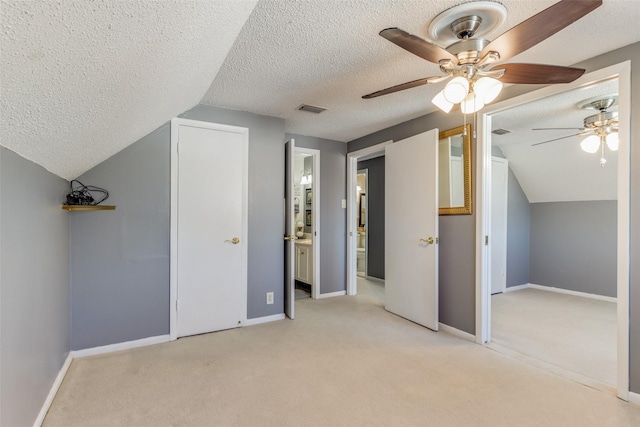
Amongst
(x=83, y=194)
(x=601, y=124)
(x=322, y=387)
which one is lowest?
(x=322, y=387)

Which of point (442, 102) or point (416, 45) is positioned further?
point (442, 102)

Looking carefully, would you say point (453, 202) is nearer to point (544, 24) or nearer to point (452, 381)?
point (452, 381)

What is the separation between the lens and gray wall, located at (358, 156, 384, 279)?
18.4ft

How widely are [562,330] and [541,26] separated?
3038 millimetres

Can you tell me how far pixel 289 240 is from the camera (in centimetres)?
350

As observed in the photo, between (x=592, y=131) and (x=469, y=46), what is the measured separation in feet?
8.16

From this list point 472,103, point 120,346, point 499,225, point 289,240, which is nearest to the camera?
point 472,103

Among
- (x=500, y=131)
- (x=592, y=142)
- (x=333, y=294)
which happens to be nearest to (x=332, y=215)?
(x=333, y=294)

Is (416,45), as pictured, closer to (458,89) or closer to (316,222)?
(458,89)

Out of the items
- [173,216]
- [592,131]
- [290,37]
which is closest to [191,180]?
[173,216]

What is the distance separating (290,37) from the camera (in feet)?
6.30

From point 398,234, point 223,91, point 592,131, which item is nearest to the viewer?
point 223,91

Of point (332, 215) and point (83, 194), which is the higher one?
point (83, 194)

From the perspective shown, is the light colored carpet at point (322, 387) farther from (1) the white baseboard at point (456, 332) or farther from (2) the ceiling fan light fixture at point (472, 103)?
(2) the ceiling fan light fixture at point (472, 103)
